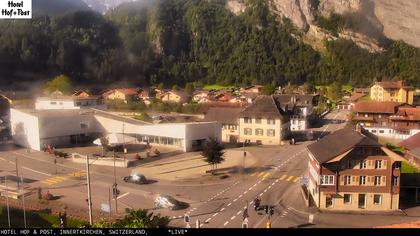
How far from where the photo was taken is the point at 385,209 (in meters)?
7.07

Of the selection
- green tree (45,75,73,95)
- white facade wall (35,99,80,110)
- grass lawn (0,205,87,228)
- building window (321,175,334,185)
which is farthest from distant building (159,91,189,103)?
grass lawn (0,205,87,228)

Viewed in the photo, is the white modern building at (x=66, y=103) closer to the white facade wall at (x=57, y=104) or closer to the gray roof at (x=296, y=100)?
the white facade wall at (x=57, y=104)

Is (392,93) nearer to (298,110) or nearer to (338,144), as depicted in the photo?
(298,110)

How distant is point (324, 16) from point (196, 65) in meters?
13.7

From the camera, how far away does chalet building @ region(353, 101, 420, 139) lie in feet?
45.2

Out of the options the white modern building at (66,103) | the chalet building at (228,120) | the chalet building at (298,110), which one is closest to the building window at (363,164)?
the chalet building at (228,120)

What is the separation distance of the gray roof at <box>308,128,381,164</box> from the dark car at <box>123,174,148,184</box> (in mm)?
3190

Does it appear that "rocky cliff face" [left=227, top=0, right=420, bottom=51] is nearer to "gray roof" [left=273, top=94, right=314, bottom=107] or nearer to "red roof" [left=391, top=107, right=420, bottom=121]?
"gray roof" [left=273, top=94, right=314, bottom=107]

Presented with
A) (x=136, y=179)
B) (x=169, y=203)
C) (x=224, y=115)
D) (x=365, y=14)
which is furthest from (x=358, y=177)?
(x=365, y=14)

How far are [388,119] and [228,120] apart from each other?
542 centimetres

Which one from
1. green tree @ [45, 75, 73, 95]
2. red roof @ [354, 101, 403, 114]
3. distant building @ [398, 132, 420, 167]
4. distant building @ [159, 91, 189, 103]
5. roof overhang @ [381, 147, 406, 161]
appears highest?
green tree @ [45, 75, 73, 95]

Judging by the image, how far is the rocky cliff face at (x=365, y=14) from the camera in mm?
23647

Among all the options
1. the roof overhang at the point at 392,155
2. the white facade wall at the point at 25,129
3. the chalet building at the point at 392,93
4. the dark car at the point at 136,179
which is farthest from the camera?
the chalet building at the point at 392,93

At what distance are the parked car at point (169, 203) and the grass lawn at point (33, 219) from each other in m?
1.44
